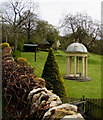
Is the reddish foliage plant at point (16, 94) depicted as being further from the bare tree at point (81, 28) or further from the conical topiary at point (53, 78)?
the bare tree at point (81, 28)

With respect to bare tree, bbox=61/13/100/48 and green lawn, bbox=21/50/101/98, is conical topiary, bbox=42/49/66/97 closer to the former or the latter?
→ green lawn, bbox=21/50/101/98

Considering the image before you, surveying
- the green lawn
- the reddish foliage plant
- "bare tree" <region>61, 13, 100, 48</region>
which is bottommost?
the green lawn

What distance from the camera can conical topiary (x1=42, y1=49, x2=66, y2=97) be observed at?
6.57m

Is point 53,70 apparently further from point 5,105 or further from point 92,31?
point 92,31

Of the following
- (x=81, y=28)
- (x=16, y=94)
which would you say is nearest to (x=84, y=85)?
(x=16, y=94)

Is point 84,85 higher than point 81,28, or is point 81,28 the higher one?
point 81,28

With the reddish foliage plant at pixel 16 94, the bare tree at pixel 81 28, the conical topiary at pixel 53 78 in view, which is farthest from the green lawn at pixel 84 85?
the bare tree at pixel 81 28

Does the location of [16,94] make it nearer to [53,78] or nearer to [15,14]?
[53,78]

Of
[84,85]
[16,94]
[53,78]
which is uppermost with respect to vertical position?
[53,78]

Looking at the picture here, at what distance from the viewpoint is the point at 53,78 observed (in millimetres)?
6820

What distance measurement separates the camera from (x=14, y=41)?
24.2 meters

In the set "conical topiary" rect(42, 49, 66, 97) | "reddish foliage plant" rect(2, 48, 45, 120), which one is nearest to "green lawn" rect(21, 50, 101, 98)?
"conical topiary" rect(42, 49, 66, 97)

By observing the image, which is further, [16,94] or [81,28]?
[81,28]

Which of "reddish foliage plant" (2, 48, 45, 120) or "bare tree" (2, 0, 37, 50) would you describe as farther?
"bare tree" (2, 0, 37, 50)
